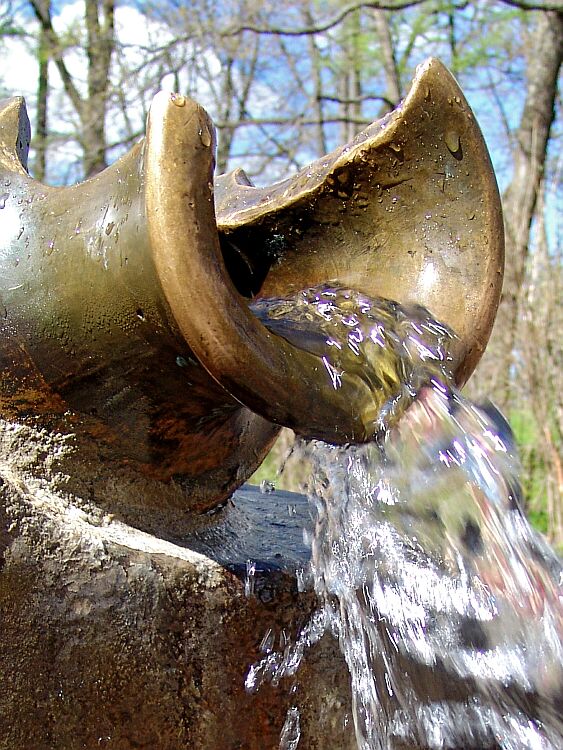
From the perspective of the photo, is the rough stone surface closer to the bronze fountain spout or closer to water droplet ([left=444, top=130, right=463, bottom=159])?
the bronze fountain spout

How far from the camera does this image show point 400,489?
3.70 ft

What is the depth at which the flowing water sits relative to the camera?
105 cm

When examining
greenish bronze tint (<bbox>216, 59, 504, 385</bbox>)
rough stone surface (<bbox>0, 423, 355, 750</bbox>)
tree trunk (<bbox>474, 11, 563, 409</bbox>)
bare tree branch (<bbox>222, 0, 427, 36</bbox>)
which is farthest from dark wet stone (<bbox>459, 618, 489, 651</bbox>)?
bare tree branch (<bbox>222, 0, 427, 36</bbox>)

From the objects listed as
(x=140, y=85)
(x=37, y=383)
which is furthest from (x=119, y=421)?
(x=140, y=85)

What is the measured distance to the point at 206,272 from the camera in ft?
3.06

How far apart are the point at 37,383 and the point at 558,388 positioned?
17.1 feet

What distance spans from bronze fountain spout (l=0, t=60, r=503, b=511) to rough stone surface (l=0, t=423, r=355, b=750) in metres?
0.09

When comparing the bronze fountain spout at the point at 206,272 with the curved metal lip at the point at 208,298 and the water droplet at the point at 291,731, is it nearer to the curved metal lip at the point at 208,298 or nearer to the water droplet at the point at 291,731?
the curved metal lip at the point at 208,298

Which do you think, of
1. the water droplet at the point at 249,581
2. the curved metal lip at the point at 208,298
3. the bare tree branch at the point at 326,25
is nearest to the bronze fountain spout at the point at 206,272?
the curved metal lip at the point at 208,298

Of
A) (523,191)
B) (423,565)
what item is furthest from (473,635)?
(523,191)

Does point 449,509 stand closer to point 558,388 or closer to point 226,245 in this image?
point 226,245

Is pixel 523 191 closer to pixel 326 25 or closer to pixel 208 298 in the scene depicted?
pixel 326 25

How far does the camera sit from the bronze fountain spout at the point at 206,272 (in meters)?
0.95

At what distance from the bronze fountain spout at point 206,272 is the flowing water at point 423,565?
66mm
